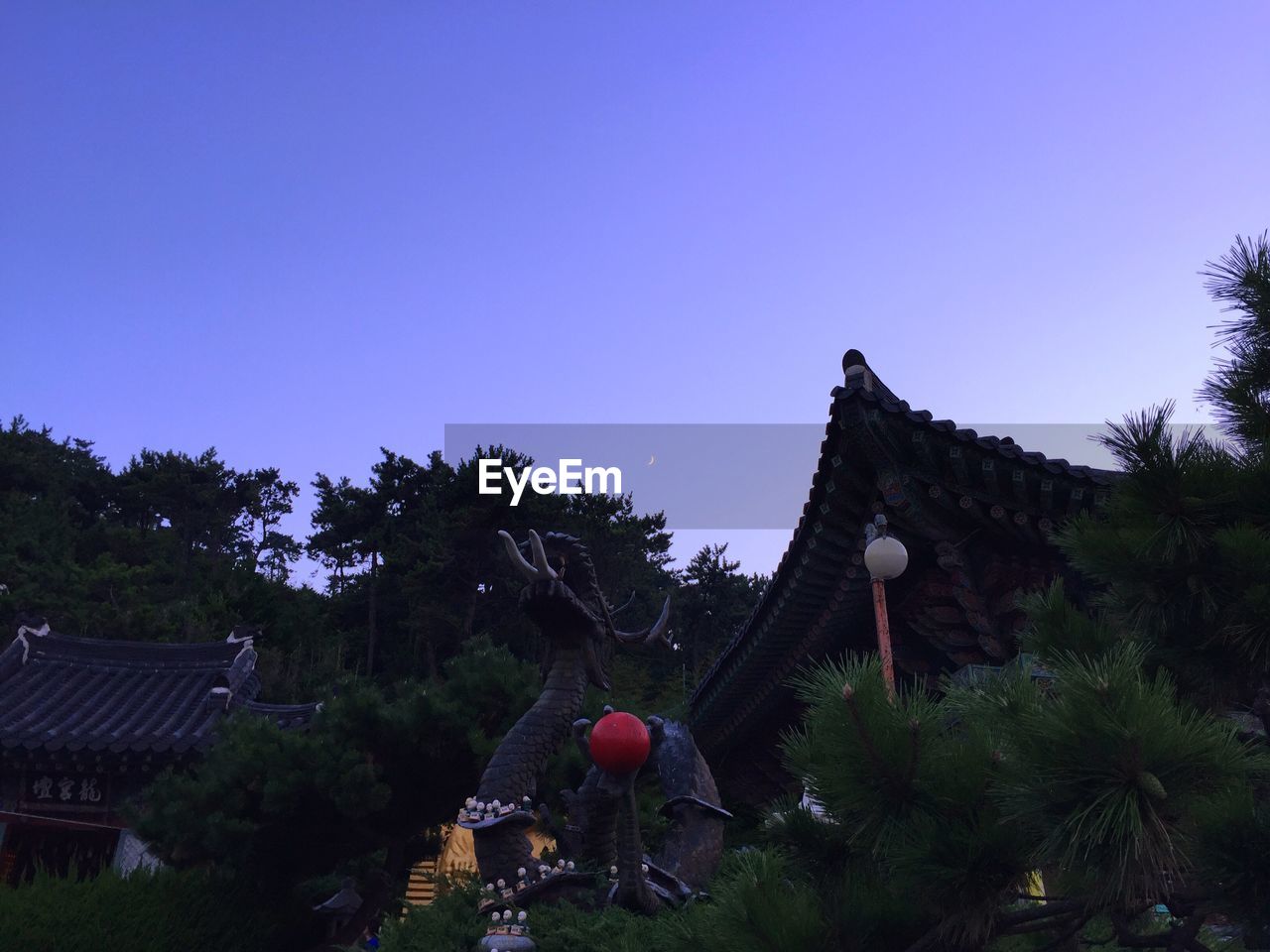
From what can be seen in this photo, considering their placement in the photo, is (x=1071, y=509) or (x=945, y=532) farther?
(x=945, y=532)

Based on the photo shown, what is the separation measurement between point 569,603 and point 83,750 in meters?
8.12

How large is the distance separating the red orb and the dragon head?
1816 millimetres

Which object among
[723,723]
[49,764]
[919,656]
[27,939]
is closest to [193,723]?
[49,764]

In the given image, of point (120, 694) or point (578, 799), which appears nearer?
point (578, 799)

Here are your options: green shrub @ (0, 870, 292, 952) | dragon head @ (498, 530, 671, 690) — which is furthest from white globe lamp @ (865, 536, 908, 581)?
green shrub @ (0, 870, 292, 952)

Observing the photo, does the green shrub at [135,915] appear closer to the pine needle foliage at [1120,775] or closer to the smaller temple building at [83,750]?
the smaller temple building at [83,750]

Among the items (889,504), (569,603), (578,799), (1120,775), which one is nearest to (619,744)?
(578,799)

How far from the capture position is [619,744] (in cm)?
461

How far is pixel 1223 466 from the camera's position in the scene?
9.18 ft

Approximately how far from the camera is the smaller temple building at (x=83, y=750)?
1163 centimetres

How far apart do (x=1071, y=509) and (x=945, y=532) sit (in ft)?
3.23

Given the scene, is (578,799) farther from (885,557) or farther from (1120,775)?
(1120,775)

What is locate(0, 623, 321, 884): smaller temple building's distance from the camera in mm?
11633

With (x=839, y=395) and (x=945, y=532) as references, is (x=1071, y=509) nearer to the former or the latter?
(x=945, y=532)
